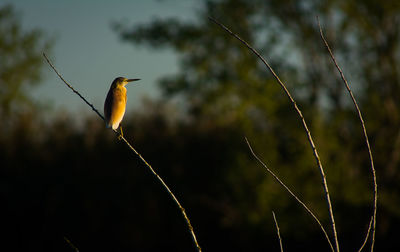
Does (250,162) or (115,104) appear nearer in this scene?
(115,104)

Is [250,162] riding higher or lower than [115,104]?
higher

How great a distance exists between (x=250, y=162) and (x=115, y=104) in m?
7.99

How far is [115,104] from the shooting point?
12.4ft

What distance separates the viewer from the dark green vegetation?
1127cm

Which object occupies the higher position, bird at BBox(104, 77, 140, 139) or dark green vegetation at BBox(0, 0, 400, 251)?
dark green vegetation at BBox(0, 0, 400, 251)

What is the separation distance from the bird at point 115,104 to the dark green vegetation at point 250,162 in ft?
24.0

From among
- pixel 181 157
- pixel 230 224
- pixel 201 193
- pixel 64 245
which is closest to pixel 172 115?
pixel 181 157

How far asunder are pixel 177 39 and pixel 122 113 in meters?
8.34

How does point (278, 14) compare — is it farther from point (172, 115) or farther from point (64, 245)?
point (64, 245)

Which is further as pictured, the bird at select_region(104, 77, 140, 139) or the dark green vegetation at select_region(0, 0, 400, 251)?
the dark green vegetation at select_region(0, 0, 400, 251)

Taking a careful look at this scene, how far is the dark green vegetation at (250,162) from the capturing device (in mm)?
11273

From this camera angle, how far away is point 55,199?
1260 centimetres

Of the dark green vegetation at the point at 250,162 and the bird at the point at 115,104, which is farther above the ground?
the dark green vegetation at the point at 250,162

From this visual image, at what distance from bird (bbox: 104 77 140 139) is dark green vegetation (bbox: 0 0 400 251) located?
7.31 meters
